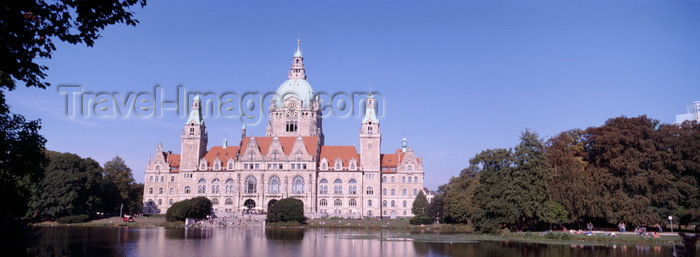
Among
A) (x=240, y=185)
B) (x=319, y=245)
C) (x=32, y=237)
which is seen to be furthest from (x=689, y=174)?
(x=240, y=185)

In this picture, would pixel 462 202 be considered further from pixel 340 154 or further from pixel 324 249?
pixel 340 154

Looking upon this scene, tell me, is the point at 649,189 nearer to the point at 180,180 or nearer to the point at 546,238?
the point at 546,238

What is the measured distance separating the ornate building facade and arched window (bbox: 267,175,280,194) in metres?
0.16

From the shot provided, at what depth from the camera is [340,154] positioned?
8638 cm

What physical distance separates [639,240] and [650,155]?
38.9 feet

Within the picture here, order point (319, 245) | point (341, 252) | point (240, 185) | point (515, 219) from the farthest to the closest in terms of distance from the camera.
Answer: point (240, 185) < point (515, 219) < point (319, 245) < point (341, 252)

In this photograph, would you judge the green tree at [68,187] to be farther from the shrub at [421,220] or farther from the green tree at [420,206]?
the green tree at [420,206]

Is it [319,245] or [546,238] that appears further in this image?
[546,238]

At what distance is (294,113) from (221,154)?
15.6 m

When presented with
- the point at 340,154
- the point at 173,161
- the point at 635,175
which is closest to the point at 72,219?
the point at 173,161

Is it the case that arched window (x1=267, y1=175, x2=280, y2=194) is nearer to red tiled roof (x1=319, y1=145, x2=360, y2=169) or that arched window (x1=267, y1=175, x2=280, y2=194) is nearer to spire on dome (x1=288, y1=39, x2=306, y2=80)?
red tiled roof (x1=319, y1=145, x2=360, y2=169)

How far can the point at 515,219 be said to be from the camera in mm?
42156

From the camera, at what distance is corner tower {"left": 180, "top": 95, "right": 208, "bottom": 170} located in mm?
86562

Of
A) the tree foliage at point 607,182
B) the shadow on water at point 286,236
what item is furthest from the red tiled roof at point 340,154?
the tree foliage at point 607,182
